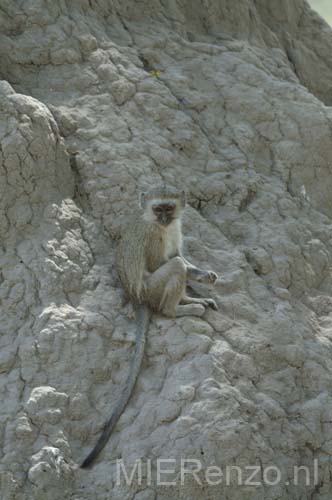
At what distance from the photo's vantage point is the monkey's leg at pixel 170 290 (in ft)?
24.3

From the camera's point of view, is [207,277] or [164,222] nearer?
[207,277]

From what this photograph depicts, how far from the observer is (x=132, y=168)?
8086 mm

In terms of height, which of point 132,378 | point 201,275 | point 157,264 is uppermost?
point 201,275

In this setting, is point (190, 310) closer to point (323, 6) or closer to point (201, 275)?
point (201, 275)

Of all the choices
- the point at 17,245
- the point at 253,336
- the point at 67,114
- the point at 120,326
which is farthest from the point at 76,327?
the point at 67,114

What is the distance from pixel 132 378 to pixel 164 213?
58.1 inches

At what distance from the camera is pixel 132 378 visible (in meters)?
6.93

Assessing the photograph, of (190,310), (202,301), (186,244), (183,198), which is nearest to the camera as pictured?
(190,310)

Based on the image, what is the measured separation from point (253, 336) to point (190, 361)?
0.64 meters

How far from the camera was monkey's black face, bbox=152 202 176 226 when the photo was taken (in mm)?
7660

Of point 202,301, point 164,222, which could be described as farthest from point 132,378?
point 164,222

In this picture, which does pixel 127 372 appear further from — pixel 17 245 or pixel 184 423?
pixel 17 245

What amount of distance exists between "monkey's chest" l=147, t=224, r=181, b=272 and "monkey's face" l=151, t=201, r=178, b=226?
75 mm

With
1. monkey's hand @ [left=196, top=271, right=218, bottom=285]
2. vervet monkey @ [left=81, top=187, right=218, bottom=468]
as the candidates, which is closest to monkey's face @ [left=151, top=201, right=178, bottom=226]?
vervet monkey @ [left=81, top=187, right=218, bottom=468]
